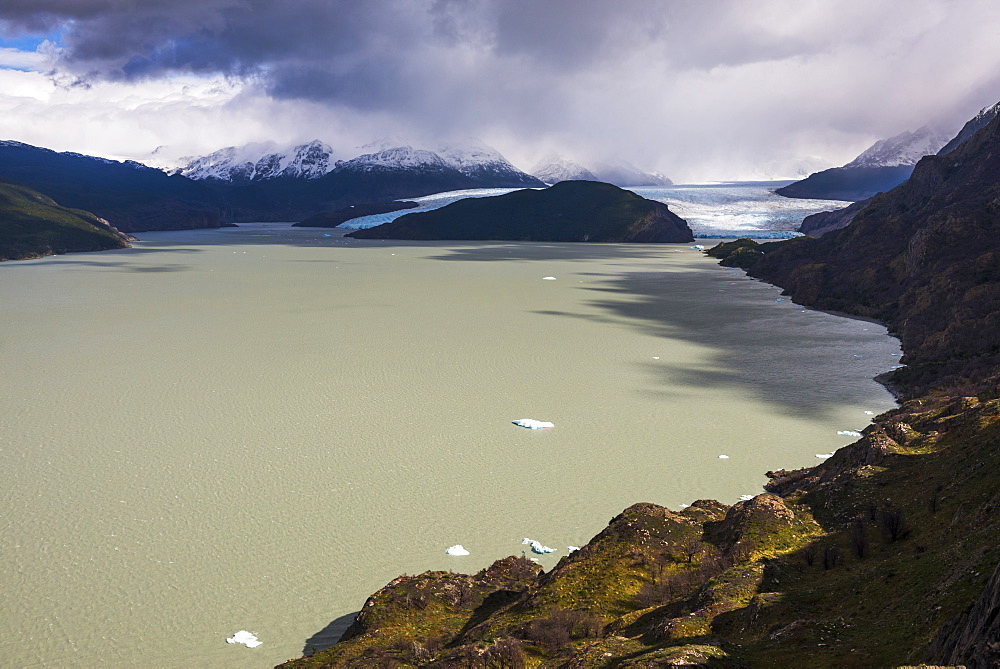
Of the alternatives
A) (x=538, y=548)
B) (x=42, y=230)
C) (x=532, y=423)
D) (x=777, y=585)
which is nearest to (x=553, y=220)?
(x=42, y=230)

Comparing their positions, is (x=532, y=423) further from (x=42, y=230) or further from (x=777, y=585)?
(x=42, y=230)

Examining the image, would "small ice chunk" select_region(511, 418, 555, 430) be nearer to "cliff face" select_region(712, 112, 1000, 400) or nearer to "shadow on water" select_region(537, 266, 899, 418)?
"shadow on water" select_region(537, 266, 899, 418)

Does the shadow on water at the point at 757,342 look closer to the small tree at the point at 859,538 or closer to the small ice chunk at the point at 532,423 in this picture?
the small ice chunk at the point at 532,423

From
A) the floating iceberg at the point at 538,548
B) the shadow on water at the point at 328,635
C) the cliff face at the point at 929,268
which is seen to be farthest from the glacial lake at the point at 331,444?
the cliff face at the point at 929,268

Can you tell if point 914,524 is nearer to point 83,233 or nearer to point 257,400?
point 257,400

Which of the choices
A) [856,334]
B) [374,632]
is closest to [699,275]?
[856,334]

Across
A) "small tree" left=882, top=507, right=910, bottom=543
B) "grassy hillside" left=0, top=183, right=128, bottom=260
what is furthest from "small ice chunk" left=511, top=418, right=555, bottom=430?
"grassy hillside" left=0, top=183, right=128, bottom=260
